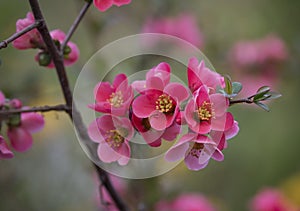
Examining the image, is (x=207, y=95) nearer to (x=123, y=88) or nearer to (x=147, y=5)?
(x=123, y=88)

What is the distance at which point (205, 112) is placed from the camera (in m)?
0.60

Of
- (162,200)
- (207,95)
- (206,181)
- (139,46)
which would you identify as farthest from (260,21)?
(207,95)

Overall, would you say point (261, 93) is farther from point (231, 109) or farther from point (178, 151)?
point (231, 109)

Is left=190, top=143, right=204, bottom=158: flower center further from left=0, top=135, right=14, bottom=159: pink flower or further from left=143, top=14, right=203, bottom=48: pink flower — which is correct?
left=143, top=14, right=203, bottom=48: pink flower

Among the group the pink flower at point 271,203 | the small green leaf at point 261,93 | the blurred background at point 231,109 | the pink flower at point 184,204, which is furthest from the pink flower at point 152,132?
the pink flower at point 271,203

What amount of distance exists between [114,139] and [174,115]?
0.37 feet

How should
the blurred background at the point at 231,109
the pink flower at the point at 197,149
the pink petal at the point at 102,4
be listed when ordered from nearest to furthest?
the pink flower at the point at 197,149 → the pink petal at the point at 102,4 → the blurred background at the point at 231,109

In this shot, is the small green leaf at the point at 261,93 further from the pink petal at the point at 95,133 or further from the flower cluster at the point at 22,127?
the flower cluster at the point at 22,127

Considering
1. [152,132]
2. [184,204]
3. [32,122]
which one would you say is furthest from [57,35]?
[184,204]

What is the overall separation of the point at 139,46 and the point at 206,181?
0.69 meters

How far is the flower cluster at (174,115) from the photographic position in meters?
0.59

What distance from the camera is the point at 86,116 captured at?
810mm

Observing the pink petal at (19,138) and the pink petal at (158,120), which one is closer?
the pink petal at (158,120)

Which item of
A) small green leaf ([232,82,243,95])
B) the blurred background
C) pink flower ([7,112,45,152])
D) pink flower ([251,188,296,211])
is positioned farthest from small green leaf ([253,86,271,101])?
pink flower ([251,188,296,211])
